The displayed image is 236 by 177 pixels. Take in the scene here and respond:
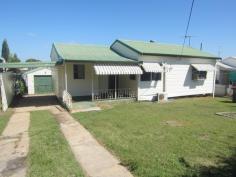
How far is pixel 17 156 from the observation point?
251 inches

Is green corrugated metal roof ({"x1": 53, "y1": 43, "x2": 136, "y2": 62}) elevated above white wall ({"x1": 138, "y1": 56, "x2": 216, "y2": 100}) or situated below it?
above

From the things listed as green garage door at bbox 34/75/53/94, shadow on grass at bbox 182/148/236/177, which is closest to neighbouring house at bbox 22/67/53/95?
green garage door at bbox 34/75/53/94

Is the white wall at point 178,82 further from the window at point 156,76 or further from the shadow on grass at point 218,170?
the shadow on grass at point 218,170

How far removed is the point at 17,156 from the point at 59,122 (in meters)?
4.11

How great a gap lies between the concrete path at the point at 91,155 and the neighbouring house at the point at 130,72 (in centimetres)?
643

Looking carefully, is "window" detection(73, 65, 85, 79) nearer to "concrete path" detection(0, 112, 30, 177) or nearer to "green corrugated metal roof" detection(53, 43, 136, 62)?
"green corrugated metal roof" detection(53, 43, 136, 62)

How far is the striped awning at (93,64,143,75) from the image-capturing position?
1468 cm

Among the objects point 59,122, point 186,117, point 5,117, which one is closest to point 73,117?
point 59,122

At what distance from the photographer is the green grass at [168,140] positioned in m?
5.48

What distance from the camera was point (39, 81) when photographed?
24.2 m

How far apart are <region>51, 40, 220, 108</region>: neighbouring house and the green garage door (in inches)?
272

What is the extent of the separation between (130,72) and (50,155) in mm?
9935

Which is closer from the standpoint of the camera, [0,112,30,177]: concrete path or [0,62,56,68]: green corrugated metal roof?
[0,112,30,177]: concrete path

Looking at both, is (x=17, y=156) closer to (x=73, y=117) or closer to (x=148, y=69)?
(x=73, y=117)
